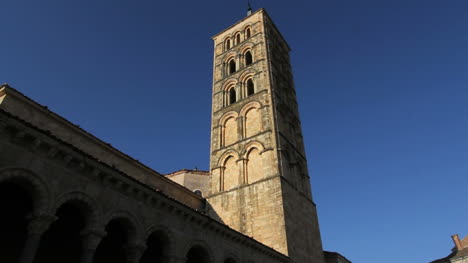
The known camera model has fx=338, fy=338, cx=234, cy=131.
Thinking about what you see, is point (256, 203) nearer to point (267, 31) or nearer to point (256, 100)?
point (256, 100)

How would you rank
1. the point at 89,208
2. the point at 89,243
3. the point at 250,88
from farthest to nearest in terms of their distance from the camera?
the point at 250,88, the point at 89,208, the point at 89,243

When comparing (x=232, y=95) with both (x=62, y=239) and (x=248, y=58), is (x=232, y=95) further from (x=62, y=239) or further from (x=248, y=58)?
(x=62, y=239)

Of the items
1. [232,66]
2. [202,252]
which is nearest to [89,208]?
[202,252]

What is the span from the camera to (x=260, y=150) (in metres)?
19.2

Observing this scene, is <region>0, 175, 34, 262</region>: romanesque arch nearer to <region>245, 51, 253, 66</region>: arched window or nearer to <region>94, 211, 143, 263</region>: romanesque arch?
<region>94, 211, 143, 263</region>: romanesque arch

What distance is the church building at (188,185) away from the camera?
7441 mm

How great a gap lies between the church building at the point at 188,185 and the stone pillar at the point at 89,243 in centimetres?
2

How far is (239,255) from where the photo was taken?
40.9 ft

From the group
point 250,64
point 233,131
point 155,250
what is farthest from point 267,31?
point 155,250

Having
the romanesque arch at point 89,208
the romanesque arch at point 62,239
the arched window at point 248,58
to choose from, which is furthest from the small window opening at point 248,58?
the romanesque arch at point 89,208

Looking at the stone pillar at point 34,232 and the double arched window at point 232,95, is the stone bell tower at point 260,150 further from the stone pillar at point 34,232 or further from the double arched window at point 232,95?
the stone pillar at point 34,232

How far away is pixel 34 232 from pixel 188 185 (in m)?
17.5

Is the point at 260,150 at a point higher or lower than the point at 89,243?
higher

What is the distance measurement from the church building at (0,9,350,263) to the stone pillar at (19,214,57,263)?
0.7 inches
